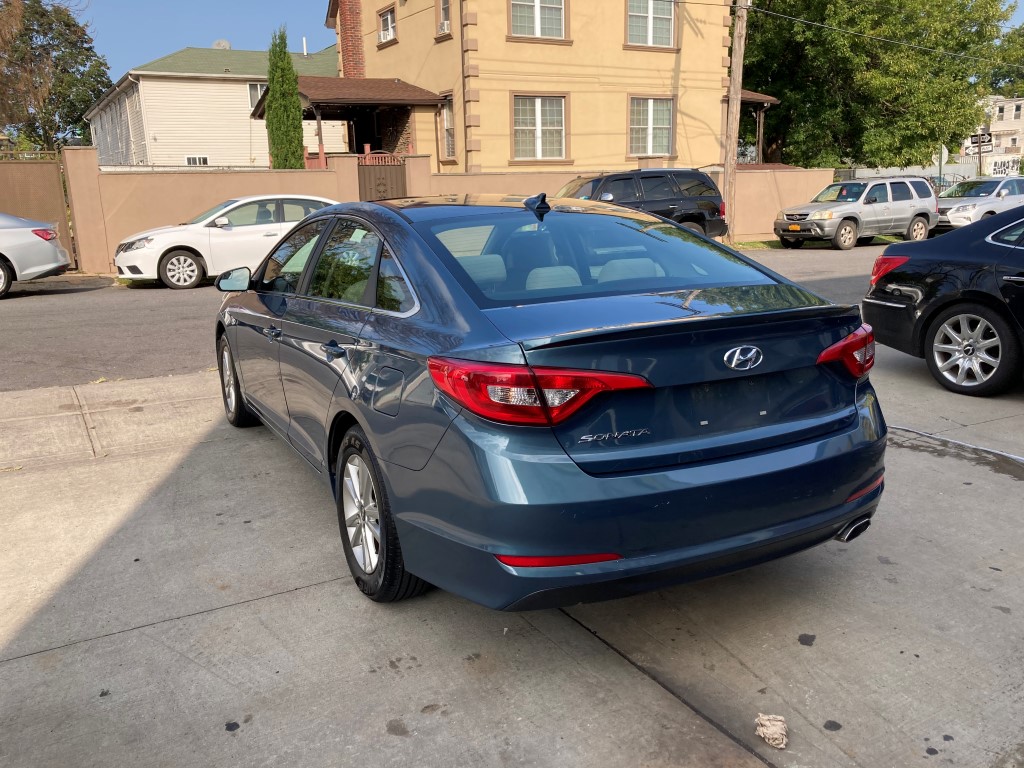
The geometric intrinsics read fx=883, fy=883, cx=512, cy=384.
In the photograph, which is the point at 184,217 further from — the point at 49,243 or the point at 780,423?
the point at 780,423

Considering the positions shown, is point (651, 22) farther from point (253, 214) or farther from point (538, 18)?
point (253, 214)

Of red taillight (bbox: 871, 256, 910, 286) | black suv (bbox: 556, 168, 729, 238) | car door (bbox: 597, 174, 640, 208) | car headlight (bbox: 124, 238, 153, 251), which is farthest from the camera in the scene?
black suv (bbox: 556, 168, 729, 238)

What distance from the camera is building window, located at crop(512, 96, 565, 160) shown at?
2409cm

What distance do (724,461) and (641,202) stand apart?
15305 millimetres

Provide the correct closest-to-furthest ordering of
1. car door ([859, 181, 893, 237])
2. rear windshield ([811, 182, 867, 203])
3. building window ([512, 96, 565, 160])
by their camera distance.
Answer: car door ([859, 181, 893, 237]), rear windshield ([811, 182, 867, 203]), building window ([512, 96, 565, 160])

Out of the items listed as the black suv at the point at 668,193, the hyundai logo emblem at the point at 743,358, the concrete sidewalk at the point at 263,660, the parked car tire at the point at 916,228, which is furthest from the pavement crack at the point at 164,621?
the parked car tire at the point at 916,228

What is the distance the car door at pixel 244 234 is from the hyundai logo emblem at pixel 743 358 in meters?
12.9

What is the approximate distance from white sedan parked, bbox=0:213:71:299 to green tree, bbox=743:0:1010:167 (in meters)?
28.3

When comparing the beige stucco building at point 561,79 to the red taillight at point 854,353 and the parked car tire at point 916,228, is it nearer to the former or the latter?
the parked car tire at point 916,228

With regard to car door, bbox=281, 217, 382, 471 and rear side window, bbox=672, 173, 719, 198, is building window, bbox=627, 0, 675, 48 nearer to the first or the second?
rear side window, bbox=672, 173, 719, 198

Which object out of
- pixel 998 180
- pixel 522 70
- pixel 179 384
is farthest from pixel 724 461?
pixel 998 180

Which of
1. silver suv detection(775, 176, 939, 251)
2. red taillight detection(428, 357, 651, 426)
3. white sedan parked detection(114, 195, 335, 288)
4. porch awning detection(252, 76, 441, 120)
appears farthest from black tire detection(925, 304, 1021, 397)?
porch awning detection(252, 76, 441, 120)

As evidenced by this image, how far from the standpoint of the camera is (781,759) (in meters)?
2.64

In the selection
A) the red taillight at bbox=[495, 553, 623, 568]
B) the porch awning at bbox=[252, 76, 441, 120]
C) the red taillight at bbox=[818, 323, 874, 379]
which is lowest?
the red taillight at bbox=[495, 553, 623, 568]
